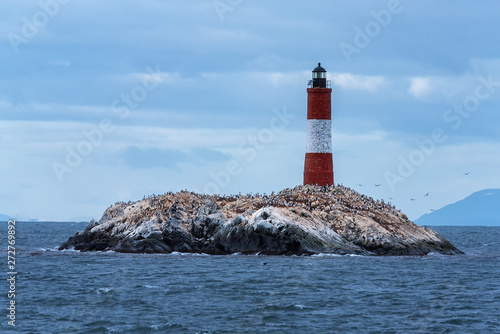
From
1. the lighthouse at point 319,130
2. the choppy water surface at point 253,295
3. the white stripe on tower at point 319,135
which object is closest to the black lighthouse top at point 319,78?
the lighthouse at point 319,130

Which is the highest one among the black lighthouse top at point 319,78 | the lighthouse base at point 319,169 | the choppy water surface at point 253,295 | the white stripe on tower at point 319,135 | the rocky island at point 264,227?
the black lighthouse top at point 319,78

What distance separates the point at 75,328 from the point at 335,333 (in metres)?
8.93

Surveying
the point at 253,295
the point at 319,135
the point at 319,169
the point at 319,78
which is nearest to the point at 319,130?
the point at 319,135

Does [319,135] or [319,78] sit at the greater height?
[319,78]

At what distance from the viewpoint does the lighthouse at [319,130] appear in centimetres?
5756

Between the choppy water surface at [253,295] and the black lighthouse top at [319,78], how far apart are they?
1484 cm

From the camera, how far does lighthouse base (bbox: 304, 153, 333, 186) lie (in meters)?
58.2

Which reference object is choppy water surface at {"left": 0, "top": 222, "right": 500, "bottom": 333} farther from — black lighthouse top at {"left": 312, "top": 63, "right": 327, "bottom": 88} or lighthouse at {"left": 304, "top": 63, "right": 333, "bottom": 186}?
black lighthouse top at {"left": 312, "top": 63, "right": 327, "bottom": 88}

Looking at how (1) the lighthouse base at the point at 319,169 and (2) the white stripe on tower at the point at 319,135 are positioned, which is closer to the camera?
(2) the white stripe on tower at the point at 319,135

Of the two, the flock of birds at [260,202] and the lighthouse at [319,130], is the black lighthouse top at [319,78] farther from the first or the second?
the flock of birds at [260,202]

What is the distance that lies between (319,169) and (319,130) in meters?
3.06

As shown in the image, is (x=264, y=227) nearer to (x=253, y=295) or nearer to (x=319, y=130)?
(x=319, y=130)

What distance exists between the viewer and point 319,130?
57.5 meters

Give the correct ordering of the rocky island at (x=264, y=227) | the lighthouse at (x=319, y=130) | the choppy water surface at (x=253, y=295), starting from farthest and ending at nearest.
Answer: the lighthouse at (x=319, y=130) → the rocky island at (x=264, y=227) → the choppy water surface at (x=253, y=295)
